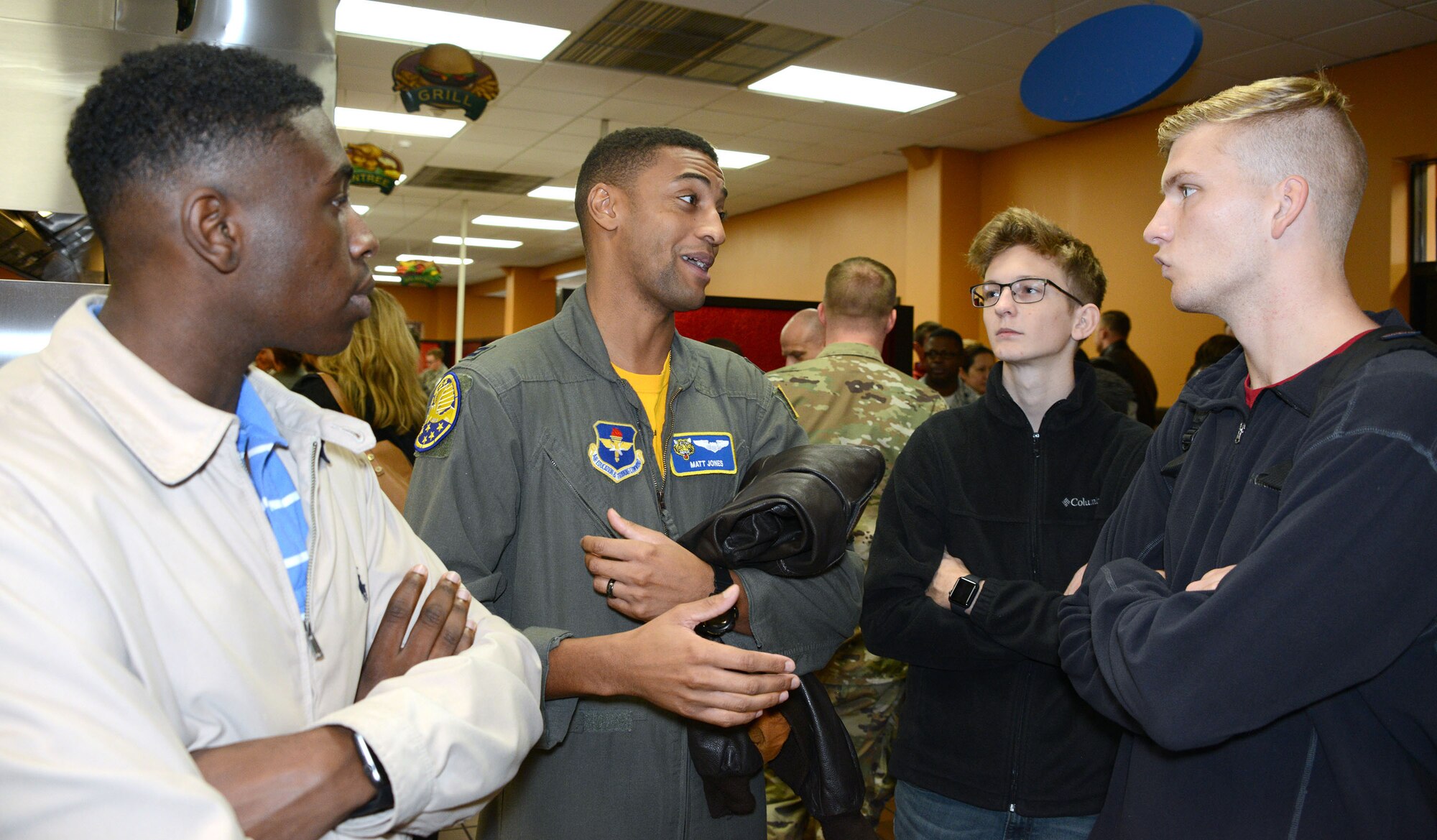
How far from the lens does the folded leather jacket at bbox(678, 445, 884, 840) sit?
1451mm

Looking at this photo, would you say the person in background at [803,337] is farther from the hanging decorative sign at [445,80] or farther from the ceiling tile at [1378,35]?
the ceiling tile at [1378,35]

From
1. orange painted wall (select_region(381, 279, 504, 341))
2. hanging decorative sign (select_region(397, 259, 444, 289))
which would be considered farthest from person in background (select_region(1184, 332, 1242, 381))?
orange painted wall (select_region(381, 279, 504, 341))

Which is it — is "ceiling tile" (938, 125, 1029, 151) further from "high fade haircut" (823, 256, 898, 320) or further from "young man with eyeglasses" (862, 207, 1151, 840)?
"young man with eyeglasses" (862, 207, 1151, 840)

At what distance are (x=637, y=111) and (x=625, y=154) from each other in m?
6.50

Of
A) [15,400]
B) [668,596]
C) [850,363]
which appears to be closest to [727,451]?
[668,596]

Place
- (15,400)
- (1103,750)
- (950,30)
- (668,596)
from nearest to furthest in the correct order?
(15,400) → (668,596) → (1103,750) → (950,30)

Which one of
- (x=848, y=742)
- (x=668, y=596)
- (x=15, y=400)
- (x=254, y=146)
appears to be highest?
(x=254, y=146)

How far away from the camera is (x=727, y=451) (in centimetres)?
174

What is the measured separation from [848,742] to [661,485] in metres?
0.54

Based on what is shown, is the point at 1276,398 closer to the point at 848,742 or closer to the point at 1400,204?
the point at 848,742

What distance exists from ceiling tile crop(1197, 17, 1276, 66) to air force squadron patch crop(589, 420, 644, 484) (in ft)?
18.3

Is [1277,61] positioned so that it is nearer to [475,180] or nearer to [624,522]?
[624,522]

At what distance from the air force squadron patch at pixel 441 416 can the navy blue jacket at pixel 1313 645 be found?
3.49 ft

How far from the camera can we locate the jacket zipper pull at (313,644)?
1.01 metres
